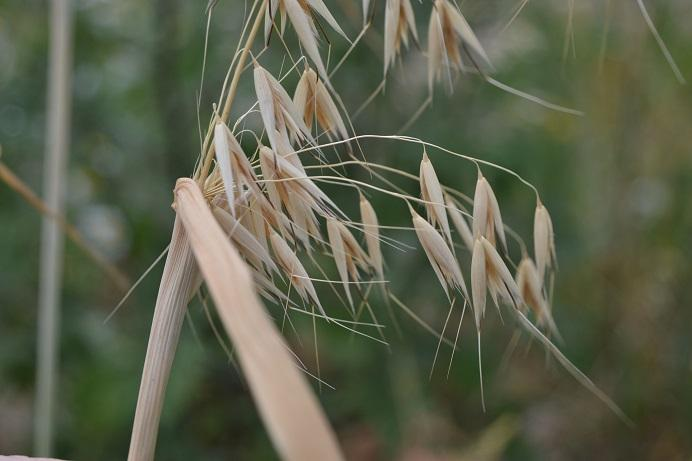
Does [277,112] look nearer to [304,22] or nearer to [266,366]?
[304,22]

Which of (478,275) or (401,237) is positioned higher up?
(478,275)

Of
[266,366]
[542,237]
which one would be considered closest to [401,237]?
[542,237]

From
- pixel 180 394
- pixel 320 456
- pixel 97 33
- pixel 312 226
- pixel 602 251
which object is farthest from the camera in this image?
pixel 602 251

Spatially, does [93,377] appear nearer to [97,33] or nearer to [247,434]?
[247,434]

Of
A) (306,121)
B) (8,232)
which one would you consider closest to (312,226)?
(306,121)

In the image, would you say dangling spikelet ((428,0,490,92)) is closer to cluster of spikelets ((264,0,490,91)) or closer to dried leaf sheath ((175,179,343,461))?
cluster of spikelets ((264,0,490,91))
